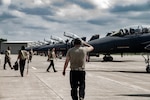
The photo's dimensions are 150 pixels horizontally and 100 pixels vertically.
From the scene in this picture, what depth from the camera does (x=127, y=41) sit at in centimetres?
3109

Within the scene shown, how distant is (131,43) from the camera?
3050cm

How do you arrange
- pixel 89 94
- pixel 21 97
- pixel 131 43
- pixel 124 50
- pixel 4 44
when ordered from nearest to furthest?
pixel 21 97, pixel 89 94, pixel 131 43, pixel 124 50, pixel 4 44

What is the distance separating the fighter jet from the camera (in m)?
29.4

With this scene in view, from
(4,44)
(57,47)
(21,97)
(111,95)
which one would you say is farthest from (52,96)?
(4,44)

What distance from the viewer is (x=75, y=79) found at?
8961mm

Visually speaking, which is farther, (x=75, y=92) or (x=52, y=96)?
(x=52, y=96)

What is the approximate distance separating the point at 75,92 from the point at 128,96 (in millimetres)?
2427

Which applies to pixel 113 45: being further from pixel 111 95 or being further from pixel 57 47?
pixel 57 47

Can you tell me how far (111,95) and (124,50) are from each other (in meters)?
21.8

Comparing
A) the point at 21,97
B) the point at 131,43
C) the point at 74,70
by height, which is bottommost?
the point at 21,97

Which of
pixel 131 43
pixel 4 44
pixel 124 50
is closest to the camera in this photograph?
pixel 131 43

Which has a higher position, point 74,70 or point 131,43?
point 131,43

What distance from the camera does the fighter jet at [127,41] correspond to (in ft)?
96.5

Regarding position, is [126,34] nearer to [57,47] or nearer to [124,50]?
[124,50]
